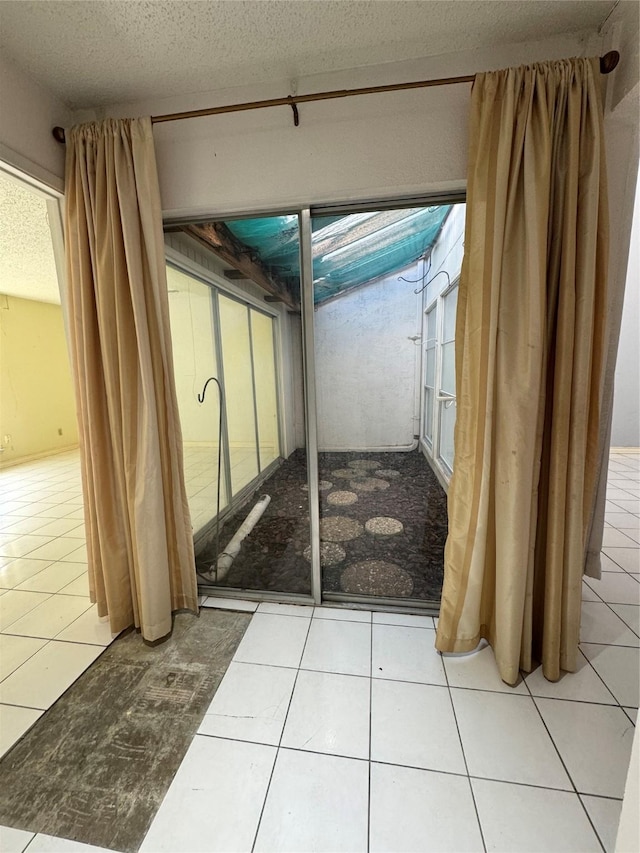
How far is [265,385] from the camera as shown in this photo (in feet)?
8.72

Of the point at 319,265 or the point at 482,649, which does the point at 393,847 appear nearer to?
the point at 482,649

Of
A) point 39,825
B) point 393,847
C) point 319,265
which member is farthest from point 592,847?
point 319,265

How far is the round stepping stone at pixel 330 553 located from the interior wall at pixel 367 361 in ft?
2.19

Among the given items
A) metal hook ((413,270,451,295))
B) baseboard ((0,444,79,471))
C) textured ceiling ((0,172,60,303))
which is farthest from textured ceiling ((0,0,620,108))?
baseboard ((0,444,79,471))

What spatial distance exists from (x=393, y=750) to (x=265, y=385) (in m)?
2.20

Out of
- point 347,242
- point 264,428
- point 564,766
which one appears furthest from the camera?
point 264,428

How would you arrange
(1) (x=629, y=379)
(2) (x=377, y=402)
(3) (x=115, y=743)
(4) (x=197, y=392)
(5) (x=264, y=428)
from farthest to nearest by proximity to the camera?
(1) (x=629, y=379)
(5) (x=264, y=428)
(4) (x=197, y=392)
(2) (x=377, y=402)
(3) (x=115, y=743)

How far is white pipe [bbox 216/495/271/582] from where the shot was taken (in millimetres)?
2131

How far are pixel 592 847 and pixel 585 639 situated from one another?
0.91 metres

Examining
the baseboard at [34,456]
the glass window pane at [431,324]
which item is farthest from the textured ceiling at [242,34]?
the baseboard at [34,456]

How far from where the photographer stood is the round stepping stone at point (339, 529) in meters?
2.31

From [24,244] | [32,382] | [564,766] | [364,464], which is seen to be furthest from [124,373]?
[32,382]

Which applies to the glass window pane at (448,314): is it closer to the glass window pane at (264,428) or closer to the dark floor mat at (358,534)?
the dark floor mat at (358,534)

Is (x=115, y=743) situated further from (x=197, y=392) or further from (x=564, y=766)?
(x=197, y=392)
